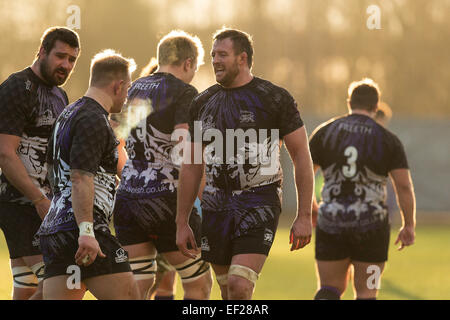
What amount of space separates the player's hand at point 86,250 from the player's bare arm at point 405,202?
13.6ft

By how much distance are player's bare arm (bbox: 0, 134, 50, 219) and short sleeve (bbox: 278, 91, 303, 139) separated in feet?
6.37

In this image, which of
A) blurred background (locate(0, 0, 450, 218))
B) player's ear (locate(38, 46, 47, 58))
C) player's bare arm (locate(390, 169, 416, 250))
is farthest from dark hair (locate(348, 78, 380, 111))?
blurred background (locate(0, 0, 450, 218))

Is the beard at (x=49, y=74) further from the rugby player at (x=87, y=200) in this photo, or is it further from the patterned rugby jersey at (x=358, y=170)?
the patterned rugby jersey at (x=358, y=170)

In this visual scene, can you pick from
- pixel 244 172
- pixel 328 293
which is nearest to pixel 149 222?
pixel 244 172

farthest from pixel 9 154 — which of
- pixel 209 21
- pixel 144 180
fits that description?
pixel 209 21

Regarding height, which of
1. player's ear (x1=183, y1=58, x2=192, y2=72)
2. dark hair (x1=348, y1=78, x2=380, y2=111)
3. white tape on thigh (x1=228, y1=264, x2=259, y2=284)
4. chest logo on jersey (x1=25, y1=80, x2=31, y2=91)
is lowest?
white tape on thigh (x1=228, y1=264, x2=259, y2=284)

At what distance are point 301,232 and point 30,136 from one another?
2.31 metres

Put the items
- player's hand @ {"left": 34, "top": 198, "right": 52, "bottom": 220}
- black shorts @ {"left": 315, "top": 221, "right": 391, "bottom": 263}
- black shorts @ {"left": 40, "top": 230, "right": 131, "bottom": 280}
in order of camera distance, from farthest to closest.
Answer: black shorts @ {"left": 315, "top": 221, "right": 391, "bottom": 263}
player's hand @ {"left": 34, "top": 198, "right": 52, "bottom": 220}
black shorts @ {"left": 40, "top": 230, "right": 131, "bottom": 280}

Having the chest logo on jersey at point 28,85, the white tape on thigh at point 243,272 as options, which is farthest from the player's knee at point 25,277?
the white tape on thigh at point 243,272

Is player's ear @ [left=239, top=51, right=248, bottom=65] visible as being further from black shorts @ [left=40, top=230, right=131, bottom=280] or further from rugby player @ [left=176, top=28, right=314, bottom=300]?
black shorts @ [left=40, top=230, right=131, bottom=280]

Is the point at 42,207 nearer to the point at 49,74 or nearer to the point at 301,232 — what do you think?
the point at 49,74

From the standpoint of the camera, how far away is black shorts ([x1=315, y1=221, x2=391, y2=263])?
8914mm

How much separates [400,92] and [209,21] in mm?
10499
